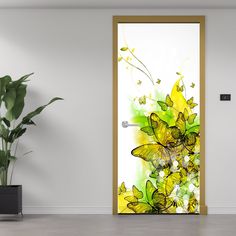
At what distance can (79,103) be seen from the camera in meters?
6.62

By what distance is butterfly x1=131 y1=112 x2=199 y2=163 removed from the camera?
21.6ft

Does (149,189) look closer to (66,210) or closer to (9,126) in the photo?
(66,210)

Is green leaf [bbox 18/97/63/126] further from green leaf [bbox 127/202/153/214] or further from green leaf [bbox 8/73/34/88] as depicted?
green leaf [bbox 127/202/153/214]

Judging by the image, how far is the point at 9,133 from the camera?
645 cm

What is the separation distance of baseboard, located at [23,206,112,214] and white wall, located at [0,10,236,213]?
0.01m

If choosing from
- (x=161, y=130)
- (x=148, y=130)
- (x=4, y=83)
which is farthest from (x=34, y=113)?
(x=161, y=130)

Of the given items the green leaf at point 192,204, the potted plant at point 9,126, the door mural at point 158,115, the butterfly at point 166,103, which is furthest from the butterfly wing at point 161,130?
the potted plant at point 9,126

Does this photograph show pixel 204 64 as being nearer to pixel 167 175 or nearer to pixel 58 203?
pixel 167 175

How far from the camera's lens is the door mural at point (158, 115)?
21.6ft

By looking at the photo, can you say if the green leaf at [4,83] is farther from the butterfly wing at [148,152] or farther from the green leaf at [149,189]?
the green leaf at [149,189]

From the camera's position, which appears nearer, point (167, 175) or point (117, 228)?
point (117, 228)

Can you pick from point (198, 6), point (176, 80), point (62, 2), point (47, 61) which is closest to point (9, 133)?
point (47, 61)

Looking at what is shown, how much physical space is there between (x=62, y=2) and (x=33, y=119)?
142 centimetres

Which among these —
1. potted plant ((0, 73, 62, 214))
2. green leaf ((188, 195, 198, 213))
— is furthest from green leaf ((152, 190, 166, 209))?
potted plant ((0, 73, 62, 214))
